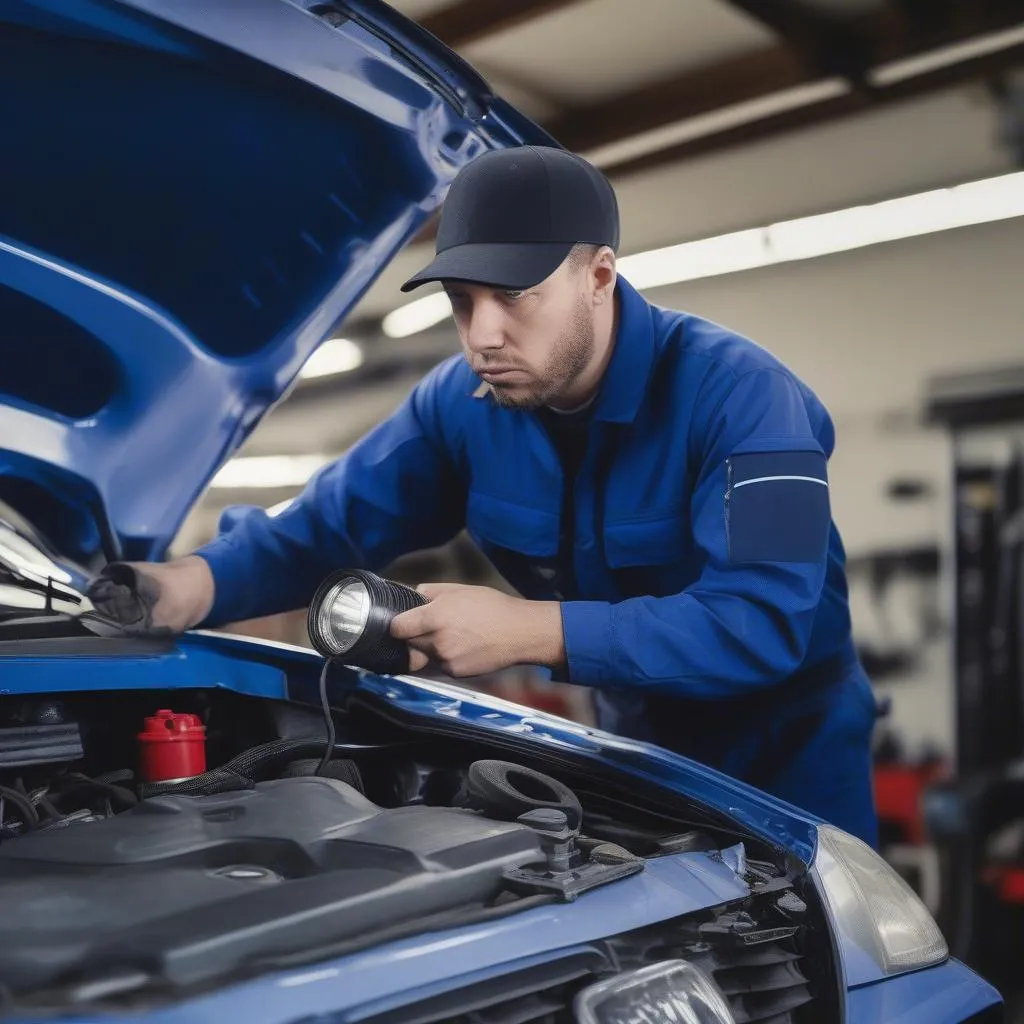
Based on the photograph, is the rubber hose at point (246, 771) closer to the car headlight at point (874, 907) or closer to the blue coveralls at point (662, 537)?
the blue coveralls at point (662, 537)

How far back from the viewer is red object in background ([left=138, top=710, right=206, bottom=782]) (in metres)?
1.29

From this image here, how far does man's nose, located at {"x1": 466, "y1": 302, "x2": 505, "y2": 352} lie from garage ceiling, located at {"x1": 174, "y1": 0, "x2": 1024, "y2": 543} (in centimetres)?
243

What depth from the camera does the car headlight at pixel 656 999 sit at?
92cm

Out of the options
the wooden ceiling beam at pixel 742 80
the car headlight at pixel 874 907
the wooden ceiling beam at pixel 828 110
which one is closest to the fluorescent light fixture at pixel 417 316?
the wooden ceiling beam at pixel 828 110

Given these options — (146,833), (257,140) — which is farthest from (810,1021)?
(257,140)

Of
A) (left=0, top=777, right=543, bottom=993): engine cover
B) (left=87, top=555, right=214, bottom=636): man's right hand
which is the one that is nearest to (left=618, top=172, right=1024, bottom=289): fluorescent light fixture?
(left=87, top=555, right=214, bottom=636): man's right hand

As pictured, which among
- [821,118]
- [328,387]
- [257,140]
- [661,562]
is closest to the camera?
[257,140]

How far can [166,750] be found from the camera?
129 centimetres

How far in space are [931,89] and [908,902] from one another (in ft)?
12.2

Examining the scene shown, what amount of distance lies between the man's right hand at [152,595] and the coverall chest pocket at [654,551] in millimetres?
597

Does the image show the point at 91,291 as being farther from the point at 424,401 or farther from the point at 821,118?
the point at 821,118

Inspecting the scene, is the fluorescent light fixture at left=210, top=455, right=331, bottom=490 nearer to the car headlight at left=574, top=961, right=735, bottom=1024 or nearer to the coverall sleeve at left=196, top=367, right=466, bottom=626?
the coverall sleeve at left=196, top=367, right=466, bottom=626

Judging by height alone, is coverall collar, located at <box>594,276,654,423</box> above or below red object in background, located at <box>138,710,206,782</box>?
above

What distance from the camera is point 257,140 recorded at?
148 centimetres
